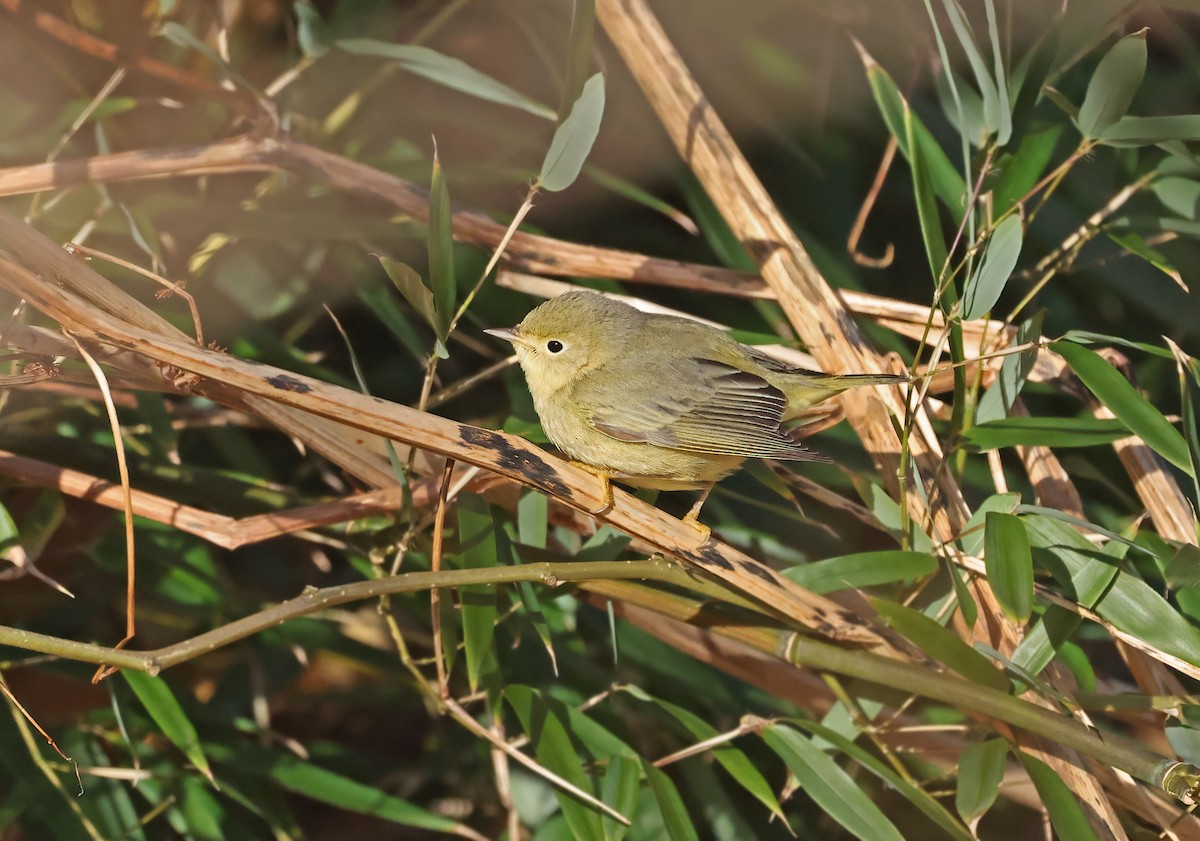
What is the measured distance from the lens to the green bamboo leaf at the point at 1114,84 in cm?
176

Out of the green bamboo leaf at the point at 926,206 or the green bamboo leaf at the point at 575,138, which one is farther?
the green bamboo leaf at the point at 926,206

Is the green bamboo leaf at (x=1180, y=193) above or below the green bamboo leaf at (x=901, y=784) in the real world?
above

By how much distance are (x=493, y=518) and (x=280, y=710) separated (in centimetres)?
100

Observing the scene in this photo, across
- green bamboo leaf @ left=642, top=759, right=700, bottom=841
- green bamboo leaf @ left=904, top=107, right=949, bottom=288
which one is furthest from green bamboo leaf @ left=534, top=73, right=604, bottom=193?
green bamboo leaf @ left=642, top=759, right=700, bottom=841

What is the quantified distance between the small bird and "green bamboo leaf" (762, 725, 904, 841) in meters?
0.47

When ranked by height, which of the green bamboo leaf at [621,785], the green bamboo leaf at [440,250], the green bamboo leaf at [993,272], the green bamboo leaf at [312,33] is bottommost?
the green bamboo leaf at [621,785]

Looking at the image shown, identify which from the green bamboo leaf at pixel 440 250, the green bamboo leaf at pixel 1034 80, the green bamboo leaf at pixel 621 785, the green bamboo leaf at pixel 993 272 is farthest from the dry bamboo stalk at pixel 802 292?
the green bamboo leaf at pixel 440 250

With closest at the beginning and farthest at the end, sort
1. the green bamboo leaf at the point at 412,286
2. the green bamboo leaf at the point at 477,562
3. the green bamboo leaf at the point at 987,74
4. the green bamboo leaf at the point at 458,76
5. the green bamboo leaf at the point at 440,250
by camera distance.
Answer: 1. the green bamboo leaf at the point at 412,286
2. the green bamboo leaf at the point at 440,250
3. the green bamboo leaf at the point at 987,74
4. the green bamboo leaf at the point at 477,562
5. the green bamboo leaf at the point at 458,76

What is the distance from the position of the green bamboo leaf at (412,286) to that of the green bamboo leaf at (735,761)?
37.1 inches

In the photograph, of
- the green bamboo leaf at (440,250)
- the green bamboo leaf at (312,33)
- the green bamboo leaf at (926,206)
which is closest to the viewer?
the green bamboo leaf at (440,250)

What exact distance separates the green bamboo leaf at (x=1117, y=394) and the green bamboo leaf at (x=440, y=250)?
109 cm

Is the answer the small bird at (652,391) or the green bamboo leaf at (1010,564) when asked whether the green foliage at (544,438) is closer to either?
the green bamboo leaf at (1010,564)

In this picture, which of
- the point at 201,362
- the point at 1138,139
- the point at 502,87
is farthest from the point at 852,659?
the point at 502,87

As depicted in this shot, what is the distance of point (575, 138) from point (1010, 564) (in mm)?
1035
